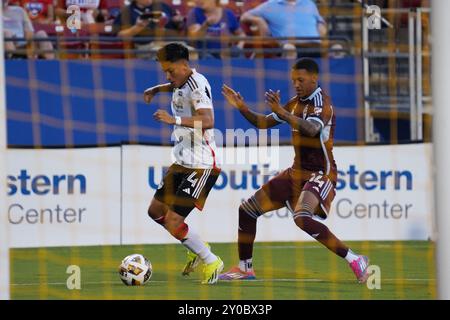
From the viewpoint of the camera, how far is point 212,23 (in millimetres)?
15859

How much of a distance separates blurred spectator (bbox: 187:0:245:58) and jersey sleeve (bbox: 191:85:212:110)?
5.23 metres

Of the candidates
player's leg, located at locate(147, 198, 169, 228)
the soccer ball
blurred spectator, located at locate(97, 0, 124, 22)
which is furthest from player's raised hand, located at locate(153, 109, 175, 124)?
blurred spectator, located at locate(97, 0, 124, 22)

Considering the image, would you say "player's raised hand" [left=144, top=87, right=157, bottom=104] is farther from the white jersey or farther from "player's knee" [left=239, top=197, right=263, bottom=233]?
"player's knee" [left=239, top=197, right=263, bottom=233]

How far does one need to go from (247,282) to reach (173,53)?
6.77 ft

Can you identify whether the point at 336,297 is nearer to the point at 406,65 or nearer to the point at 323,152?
the point at 323,152

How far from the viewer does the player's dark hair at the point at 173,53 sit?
10430mm

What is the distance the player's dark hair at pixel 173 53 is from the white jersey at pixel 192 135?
203mm

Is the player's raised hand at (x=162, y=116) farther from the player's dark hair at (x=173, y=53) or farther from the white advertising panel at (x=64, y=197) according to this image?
the white advertising panel at (x=64, y=197)

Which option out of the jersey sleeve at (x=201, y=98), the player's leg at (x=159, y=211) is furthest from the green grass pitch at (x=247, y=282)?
the jersey sleeve at (x=201, y=98)

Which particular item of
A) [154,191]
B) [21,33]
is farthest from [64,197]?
[21,33]

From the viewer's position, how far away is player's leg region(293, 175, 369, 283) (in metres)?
10.2

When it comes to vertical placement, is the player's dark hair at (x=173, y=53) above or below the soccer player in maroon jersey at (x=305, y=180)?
above

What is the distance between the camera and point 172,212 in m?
10.5
